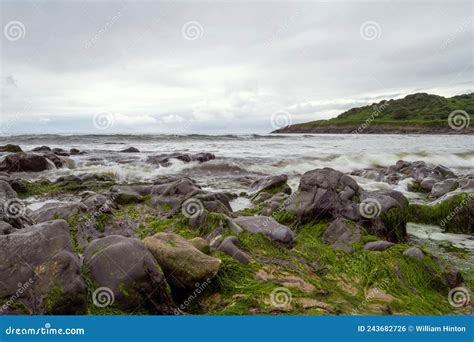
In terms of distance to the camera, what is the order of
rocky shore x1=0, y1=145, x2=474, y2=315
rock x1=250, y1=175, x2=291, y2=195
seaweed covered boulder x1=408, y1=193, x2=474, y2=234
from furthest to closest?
rock x1=250, y1=175, x2=291, y2=195
seaweed covered boulder x1=408, y1=193, x2=474, y2=234
rocky shore x1=0, y1=145, x2=474, y2=315

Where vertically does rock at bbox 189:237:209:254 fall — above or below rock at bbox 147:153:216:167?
above

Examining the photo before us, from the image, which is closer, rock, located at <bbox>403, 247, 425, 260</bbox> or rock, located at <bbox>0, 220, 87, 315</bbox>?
rock, located at <bbox>0, 220, 87, 315</bbox>

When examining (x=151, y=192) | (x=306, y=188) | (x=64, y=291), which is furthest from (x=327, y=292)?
(x=151, y=192)

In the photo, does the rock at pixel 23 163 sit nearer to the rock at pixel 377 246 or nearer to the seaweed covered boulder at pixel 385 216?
the seaweed covered boulder at pixel 385 216

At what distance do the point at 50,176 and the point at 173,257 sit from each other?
44.2 ft

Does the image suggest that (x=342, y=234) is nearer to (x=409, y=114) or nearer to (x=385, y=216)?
(x=385, y=216)

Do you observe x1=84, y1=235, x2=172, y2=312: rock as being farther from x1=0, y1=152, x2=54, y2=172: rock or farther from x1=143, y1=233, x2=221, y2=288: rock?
x1=0, y1=152, x2=54, y2=172: rock

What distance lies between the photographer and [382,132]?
7662cm

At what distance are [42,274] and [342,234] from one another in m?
4.97

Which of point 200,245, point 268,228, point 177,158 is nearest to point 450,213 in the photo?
point 268,228

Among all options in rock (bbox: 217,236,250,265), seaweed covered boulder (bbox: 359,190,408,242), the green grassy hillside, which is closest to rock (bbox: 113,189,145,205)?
rock (bbox: 217,236,250,265)

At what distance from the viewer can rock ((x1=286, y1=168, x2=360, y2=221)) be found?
25.4 feet

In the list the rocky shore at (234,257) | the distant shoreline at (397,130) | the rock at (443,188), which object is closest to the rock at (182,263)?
the rocky shore at (234,257)

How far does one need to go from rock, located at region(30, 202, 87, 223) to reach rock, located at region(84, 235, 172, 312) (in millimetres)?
3785
